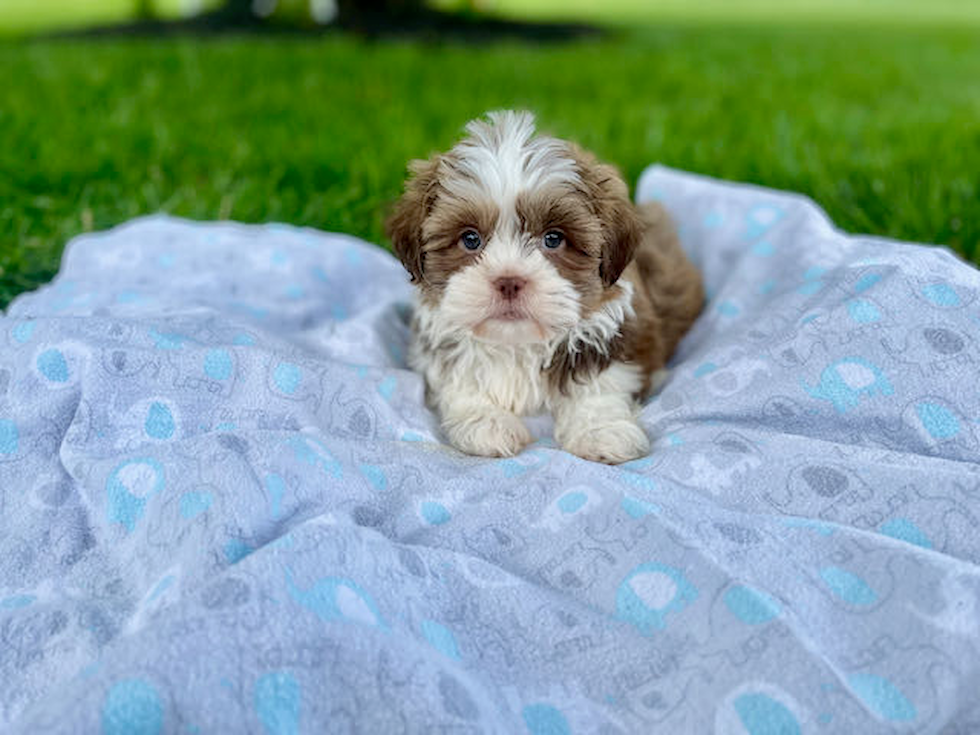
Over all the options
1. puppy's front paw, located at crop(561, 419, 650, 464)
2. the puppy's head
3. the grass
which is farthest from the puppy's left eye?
the grass

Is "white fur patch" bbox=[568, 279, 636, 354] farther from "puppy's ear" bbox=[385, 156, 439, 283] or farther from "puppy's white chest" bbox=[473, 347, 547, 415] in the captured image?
"puppy's ear" bbox=[385, 156, 439, 283]

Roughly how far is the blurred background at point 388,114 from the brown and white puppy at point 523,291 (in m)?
2.17

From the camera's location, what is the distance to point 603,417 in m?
3.67

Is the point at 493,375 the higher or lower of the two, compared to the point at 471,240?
lower

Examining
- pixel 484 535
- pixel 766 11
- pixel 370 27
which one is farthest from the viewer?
pixel 766 11

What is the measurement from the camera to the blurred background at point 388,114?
595 centimetres

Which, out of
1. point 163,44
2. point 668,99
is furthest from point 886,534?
point 163,44

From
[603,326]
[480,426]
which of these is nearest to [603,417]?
[603,326]

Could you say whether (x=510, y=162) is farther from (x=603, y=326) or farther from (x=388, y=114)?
(x=388, y=114)

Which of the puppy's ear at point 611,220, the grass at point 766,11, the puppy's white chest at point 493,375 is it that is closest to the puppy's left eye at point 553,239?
the puppy's ear at point 611,220

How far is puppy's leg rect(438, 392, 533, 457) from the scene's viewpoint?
3585mm

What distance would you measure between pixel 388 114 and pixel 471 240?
4.69 m

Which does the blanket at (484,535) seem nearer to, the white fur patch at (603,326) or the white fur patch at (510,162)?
the white fur patch at (603,326)

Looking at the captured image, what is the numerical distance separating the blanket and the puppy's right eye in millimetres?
654
